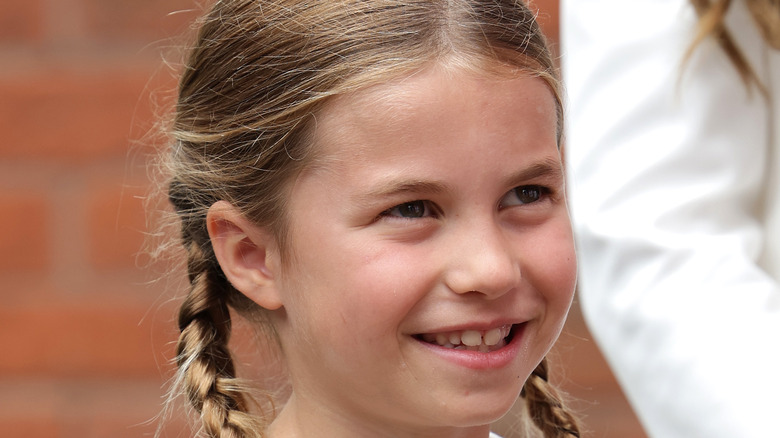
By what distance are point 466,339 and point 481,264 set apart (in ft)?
0.20

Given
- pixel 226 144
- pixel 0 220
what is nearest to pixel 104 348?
pixel 0 220

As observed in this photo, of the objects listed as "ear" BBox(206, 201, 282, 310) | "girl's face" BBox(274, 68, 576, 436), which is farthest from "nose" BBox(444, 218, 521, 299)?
"ear" BBox(206, 201, 282, 310)

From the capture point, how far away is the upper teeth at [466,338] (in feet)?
2.60

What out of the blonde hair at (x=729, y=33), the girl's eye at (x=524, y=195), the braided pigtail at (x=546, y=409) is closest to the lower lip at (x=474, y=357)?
the girl's eye at (x=524, y=195)

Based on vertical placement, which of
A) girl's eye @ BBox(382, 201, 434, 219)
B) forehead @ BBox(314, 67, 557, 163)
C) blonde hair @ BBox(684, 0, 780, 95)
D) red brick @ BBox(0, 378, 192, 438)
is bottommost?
red brick @ BBox(0, 378, 192, 438)

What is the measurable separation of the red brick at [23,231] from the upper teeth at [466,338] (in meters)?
0.78

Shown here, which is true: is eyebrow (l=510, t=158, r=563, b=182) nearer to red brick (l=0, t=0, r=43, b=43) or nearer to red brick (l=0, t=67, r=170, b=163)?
red brick (l=0, t=67, r=170, b=163)

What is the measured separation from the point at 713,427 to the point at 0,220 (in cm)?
89

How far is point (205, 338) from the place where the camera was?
37.1 inches

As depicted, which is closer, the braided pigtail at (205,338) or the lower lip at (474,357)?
the lower lip at (474,357)

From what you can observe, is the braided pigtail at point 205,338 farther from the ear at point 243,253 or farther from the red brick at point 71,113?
the red brick at point 71,113

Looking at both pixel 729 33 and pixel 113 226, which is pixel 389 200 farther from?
pixel 113 226

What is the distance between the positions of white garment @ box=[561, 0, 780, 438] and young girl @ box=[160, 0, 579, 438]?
0.19 m

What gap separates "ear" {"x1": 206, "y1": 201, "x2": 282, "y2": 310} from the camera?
856 mm
